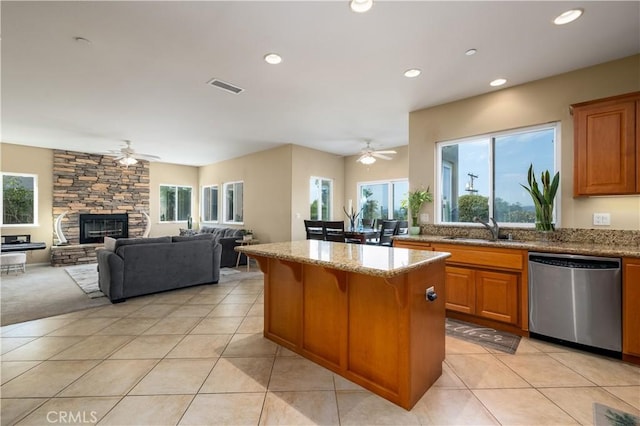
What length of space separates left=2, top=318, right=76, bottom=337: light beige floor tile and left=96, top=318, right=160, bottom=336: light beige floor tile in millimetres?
573

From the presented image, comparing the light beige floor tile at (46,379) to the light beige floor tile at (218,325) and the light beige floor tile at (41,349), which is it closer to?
the light beige floor tile at (41,349)

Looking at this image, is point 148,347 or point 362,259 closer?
point 362,259

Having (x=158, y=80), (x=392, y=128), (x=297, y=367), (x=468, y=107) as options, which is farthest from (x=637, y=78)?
Result: (x=158, y=80)

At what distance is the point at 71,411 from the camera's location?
179cm

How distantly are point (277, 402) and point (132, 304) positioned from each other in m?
3.09

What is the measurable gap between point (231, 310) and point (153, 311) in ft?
3.30

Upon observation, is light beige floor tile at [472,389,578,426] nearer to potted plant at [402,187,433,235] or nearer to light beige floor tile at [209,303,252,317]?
potted plant at [402,187,433,235]

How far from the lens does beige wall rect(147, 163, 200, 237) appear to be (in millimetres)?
8697

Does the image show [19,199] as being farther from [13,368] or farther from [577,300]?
[577,300]

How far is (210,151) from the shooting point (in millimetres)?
7262

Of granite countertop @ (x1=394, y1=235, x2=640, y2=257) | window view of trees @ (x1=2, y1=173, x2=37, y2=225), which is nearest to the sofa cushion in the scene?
granite countertop @ (x1=394, y1=235, x2=640, y2=257)

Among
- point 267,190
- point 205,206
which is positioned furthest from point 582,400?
point 205,206

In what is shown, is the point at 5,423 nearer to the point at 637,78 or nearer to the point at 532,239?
the point at 532,239

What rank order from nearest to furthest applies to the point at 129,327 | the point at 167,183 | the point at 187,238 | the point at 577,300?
1. the point at 577,300
2. the point at 129,327
3. the point at 187,238
4. the point at 167,183
